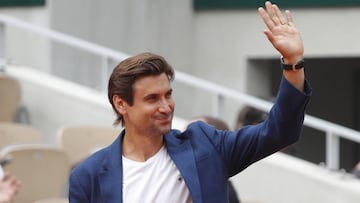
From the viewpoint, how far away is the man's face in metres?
3.92

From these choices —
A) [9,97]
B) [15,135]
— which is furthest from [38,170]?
[9,97]

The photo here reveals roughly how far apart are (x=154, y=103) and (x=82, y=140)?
5004 mm

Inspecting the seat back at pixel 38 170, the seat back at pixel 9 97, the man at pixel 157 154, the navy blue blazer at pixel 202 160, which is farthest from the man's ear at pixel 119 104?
the seat back at pixel 9 97

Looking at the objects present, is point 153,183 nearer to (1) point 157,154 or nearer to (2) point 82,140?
(1) point 157,154

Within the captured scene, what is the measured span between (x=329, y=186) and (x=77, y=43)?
2.84 m

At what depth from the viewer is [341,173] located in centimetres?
857

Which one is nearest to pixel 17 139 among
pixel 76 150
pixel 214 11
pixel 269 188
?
pixel 76 150

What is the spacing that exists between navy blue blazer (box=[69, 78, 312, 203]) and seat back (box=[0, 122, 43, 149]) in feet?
15.9

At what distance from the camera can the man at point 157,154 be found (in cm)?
389

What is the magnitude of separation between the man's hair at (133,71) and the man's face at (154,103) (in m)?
0.02

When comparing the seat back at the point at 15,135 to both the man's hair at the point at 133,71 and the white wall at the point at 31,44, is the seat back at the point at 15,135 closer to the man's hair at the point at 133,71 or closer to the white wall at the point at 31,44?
the white wall at the point at 31,44

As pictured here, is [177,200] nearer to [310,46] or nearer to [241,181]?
[241,181]

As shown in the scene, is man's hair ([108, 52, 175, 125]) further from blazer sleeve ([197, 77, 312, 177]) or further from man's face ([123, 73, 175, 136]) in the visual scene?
blazer sleeve ([197, 77, 312, 177])

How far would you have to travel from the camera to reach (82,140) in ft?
29.1
